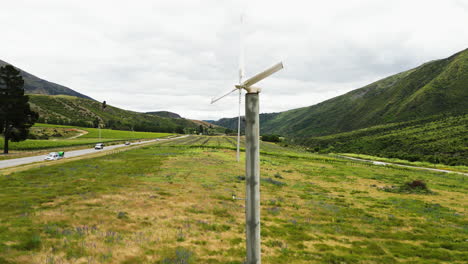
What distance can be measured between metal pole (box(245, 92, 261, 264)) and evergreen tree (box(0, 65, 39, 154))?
3333 inches

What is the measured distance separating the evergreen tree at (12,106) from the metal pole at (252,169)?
278 ft

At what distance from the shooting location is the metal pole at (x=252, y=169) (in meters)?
6.62

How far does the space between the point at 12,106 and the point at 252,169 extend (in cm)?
8544

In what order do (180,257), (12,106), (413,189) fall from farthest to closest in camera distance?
1. (12,106)
2. (413,189)
3. (180,257)

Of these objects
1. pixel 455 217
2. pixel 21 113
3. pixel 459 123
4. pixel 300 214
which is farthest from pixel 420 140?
pixel 21 113

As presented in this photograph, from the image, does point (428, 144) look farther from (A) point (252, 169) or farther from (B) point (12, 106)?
(B) point (12, 106)

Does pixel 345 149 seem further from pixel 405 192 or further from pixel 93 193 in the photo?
pixel 93 193

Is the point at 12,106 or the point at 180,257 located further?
the point at 12,106

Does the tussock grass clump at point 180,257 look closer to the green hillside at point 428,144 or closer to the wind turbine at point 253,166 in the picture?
the wind turbine at point 253,166

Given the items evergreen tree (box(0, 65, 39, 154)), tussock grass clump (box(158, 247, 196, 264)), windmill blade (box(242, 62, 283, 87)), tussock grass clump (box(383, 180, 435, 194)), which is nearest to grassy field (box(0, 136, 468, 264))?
tussock grass clump (box(158, 247, 196, 264))

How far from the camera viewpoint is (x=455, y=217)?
23.0 meters

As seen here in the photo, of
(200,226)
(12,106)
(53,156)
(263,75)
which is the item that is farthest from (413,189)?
(12,106)

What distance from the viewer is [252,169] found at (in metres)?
6.63

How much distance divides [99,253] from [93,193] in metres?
14.3
